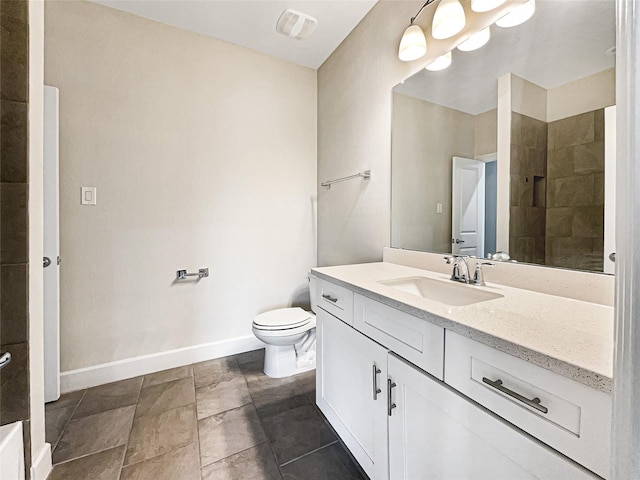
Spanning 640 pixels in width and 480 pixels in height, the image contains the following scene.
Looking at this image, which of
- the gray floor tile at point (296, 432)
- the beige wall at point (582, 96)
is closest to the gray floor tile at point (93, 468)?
the gray floor tile at point (296, 432)

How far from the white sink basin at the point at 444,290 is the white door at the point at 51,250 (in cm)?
187

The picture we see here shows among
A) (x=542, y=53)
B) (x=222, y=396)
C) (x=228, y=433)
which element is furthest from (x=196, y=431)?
(x=542, y=53)

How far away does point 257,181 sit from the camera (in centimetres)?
232

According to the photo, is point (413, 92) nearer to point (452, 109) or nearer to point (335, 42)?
point (452, 109)

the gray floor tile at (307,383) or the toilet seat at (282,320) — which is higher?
the toilet seat at (282,320)

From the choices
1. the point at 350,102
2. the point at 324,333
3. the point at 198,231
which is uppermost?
the point at 350,102

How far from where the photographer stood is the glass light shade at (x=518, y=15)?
108 centimetres

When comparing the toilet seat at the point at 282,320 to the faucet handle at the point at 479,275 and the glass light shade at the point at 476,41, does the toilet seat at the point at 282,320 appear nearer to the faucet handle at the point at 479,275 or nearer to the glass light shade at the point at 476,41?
the faucet handle at the point at 479,275

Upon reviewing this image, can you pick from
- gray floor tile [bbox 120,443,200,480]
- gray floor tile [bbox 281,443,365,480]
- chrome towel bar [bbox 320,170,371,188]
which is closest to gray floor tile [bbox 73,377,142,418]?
gray floor tile [bbox 120,443,200,480]

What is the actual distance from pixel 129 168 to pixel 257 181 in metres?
0.88

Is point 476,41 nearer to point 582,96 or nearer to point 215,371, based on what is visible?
point 582,96

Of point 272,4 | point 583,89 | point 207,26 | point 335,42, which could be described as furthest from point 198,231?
point 583,89

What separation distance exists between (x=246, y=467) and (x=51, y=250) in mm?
1602

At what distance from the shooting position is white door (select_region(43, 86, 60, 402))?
5.20 ft
